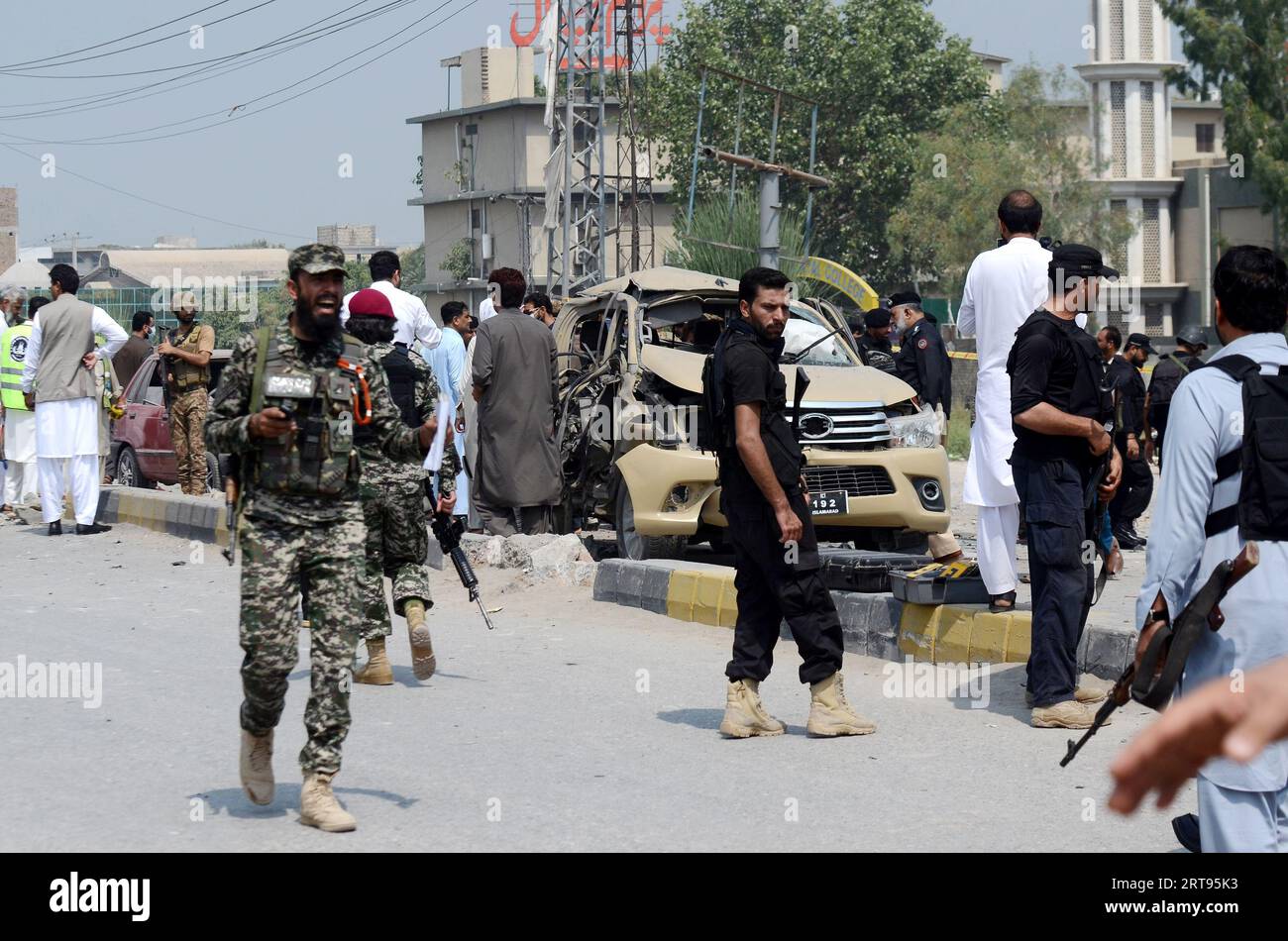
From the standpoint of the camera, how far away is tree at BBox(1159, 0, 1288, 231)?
52094 millimetres

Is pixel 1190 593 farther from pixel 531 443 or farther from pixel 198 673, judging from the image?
pixel 531 443

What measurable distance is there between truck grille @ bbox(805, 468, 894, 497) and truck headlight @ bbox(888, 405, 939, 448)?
15.8 inches

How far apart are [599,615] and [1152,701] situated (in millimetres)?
6715

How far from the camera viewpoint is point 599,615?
1074 cm

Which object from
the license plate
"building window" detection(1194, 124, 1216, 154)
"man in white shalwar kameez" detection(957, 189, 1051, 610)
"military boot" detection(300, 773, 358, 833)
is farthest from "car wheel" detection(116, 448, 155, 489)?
"building window" detection(1194, 124, 1216, 154)

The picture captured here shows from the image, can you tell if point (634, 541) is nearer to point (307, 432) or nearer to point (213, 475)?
point (307, 432)

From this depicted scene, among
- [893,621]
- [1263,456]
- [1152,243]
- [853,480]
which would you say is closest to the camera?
[1263,456]

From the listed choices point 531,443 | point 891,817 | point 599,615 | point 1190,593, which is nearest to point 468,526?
point 531,443

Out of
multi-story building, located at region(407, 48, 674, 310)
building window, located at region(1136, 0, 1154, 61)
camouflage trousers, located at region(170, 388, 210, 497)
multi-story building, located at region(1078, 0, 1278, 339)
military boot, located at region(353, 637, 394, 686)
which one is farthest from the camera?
multi-story building, located at region(407, 48, 674, 310)

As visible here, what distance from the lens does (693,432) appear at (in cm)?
1153

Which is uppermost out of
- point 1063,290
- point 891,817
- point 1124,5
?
point 1124,5

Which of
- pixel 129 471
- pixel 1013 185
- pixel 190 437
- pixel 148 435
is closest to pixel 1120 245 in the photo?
pixel 1013 185

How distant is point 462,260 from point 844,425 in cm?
8006

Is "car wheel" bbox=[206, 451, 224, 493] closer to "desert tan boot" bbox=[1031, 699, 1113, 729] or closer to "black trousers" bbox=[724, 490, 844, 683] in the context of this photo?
"black trousers" bbox=[724, 490, 844, 683]
